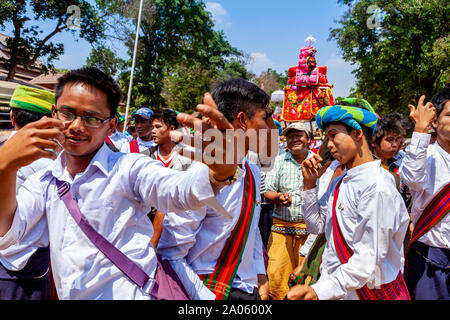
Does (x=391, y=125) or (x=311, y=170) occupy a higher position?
(x=391, y=125)

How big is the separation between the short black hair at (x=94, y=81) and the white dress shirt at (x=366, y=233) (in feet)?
5.10

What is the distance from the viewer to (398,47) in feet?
48.4

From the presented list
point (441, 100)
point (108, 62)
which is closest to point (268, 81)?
point (108, 62)

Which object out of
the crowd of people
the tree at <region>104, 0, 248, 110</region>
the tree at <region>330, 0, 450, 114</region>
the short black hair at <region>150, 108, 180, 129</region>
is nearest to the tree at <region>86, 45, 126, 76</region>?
the tree at <region>104, 0, 248, 110</region>

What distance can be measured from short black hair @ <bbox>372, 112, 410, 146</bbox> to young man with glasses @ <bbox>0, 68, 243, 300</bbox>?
3565mm

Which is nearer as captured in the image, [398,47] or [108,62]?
[398,47]

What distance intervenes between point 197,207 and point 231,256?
685 mm

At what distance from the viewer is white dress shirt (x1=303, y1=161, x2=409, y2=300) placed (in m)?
1.98

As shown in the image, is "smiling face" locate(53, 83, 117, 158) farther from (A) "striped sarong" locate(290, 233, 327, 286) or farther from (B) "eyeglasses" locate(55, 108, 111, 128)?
(A) "striped sarong" locate(290, 233, 327, 286)

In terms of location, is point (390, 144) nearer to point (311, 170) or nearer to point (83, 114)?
point (311, 170)

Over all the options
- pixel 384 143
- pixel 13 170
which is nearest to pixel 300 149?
pixel 384 143

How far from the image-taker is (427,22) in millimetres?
14172

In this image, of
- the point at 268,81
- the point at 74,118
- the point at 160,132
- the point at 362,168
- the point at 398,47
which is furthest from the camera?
the point at 268,81

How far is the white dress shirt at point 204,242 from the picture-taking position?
1.92 m
